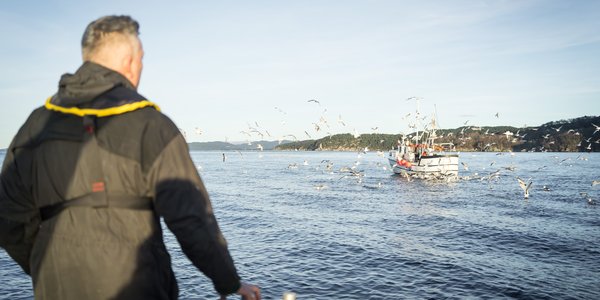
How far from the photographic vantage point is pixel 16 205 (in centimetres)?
232

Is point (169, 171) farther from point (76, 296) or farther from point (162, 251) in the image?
point (76, 296)

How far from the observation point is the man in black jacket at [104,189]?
212 centimetres

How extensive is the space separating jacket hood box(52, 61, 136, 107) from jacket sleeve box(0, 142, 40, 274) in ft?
1.37

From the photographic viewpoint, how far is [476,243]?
1845 centimetres

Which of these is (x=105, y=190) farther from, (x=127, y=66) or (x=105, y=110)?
(x=127, y=66)

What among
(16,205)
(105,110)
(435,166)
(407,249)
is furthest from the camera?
(435,166)

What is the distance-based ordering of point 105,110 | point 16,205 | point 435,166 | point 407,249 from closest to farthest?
point 105,110 < point 16,205 < point 407,249 < point 435,166

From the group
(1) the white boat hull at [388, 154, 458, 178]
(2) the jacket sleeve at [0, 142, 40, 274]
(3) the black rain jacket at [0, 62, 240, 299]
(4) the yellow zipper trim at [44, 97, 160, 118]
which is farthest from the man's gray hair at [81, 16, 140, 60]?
(1) the white boat hull at [388, 154, 458, 178]

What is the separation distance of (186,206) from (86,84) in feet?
2.92

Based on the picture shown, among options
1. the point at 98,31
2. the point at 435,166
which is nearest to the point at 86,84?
the point at 98,31

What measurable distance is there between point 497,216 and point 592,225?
4.95 metres

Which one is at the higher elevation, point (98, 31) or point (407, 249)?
point (98, 31)

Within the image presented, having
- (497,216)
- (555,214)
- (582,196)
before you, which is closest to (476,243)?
(497,216)

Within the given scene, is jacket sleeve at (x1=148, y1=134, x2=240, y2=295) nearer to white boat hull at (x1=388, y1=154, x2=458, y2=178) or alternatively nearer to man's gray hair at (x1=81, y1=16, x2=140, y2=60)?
man's gray hair at (x1=81, y1=16, x2=140, y2=60)
